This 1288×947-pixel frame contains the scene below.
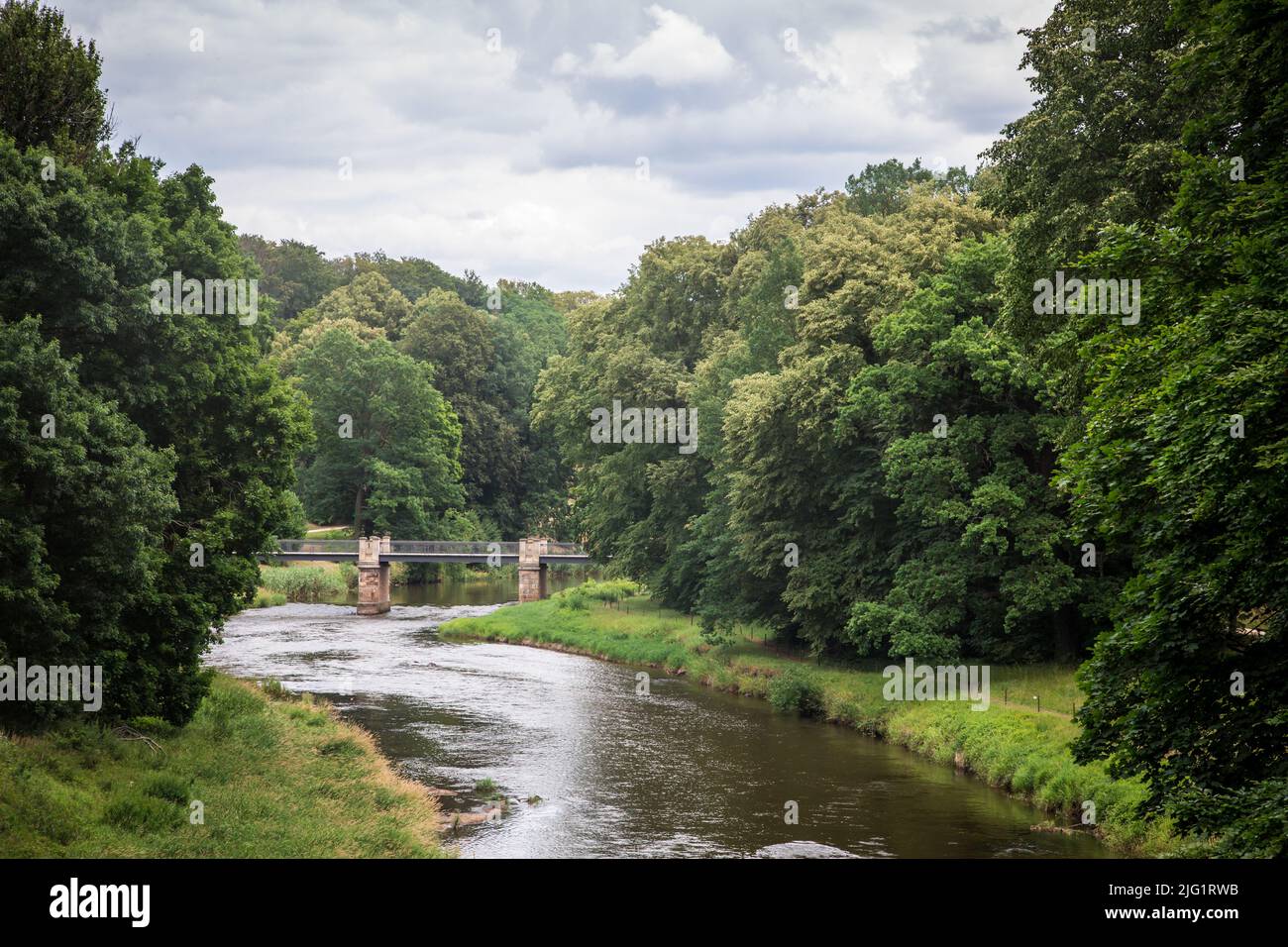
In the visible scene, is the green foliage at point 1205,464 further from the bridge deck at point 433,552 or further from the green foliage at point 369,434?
the green foliage at point 369,434

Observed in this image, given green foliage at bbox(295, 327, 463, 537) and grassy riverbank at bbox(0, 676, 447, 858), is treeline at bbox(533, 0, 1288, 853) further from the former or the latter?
green foliage at bbox(295, 327, 463, 537)

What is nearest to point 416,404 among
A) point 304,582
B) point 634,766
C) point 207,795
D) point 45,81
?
point 304,582

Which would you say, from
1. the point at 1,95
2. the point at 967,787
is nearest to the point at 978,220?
the point at 967,787

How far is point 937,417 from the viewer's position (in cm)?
3641

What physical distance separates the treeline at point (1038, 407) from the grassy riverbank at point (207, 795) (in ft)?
45.0

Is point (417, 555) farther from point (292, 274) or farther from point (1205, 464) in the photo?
point (292, 274)

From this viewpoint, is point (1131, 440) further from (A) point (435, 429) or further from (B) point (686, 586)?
(A) point (435, 429)

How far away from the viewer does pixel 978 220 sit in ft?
143

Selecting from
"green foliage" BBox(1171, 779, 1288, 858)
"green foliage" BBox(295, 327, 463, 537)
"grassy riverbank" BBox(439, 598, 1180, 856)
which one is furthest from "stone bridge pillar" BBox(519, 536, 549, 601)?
"green foliage" BBox(1171, 779, 1288, 858)

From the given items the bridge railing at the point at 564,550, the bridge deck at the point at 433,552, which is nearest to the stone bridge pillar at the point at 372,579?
the bridge deck at the point at 433,552

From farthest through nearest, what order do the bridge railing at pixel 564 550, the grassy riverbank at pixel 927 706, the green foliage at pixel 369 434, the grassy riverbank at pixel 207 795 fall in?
the green foliage at pixel 369 434
the bridge railing at pixel 564 550
the grassy riverbank at pixel 927 706
the grassy riverbank at pixel 207 795

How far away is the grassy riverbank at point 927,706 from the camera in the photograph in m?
25.6

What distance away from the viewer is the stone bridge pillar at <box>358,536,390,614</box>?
7062 centimetres

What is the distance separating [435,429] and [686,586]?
37258 millimetres
